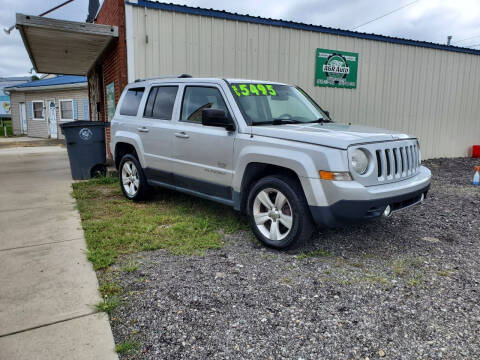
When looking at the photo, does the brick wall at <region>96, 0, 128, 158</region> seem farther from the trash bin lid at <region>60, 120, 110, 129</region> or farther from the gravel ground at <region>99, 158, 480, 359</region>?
the gravel ground at <region>99, 158, 480, 359</region>

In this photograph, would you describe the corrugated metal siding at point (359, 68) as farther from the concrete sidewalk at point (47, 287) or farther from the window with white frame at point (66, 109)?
the window with white frame at point (66, 109)

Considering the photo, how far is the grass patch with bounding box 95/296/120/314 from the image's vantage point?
9.68 feet

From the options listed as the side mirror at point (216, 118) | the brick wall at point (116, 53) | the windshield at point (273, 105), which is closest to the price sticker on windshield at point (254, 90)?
the windshield at point (273, 105)

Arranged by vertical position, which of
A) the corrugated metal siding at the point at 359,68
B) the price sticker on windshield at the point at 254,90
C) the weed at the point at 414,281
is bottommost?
the weed at the point at 414,281

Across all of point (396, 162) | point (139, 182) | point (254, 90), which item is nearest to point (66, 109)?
point (139, 182)

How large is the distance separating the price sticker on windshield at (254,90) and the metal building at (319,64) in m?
4.25

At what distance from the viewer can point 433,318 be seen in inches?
113

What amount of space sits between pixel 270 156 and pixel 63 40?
25.7ft

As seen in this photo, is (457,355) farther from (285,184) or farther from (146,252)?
(146,252)

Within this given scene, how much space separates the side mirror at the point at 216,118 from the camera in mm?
4223

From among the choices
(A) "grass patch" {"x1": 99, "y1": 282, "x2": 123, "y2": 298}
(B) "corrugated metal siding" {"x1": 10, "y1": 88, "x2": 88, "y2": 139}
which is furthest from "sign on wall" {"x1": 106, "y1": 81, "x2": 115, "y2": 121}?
(B) "corrugated metal siding" {"x1": 10, "y1": 88, "x2": 88, "y2": 139}

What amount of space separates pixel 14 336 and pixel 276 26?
8.80 meters

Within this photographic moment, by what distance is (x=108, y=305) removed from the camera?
9.83 feet

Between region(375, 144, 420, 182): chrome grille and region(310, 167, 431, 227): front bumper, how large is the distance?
124mm
